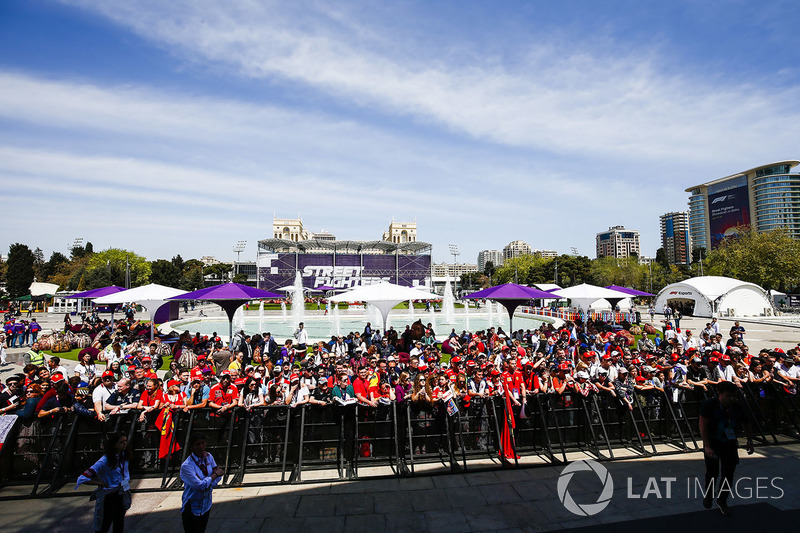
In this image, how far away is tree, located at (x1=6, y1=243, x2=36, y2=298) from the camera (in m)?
64.1

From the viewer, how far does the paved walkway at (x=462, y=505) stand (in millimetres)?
5297

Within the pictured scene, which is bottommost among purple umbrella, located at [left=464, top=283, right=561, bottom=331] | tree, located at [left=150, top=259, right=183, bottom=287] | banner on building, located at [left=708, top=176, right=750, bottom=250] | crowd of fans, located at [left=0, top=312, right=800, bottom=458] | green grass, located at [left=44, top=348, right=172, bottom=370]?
green grass, located at [left=44, top=348, right=172, bottom=370]

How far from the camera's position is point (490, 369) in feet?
28.7

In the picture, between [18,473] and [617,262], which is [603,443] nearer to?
[18,473]

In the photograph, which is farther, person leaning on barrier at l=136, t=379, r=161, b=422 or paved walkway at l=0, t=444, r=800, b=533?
person leaning on barrier at l=136, t=379, r=161, b=422

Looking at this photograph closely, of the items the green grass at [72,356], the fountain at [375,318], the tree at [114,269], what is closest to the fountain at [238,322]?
the green grass at [72,356]

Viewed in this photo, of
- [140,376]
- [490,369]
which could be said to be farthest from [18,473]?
[490,369]

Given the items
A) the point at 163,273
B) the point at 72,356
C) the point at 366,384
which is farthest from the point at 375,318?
the point at 163,273

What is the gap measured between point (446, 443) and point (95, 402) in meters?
5.84

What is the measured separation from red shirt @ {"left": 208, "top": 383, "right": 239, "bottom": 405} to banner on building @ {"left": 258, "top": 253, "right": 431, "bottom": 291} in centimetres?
7675

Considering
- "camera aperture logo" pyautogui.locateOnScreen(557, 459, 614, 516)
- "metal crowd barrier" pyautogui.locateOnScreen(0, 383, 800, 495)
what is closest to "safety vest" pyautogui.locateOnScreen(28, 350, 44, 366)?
"metal crowd barrier" pyautogui.locateOnScreen(0, 383, 800, 495)

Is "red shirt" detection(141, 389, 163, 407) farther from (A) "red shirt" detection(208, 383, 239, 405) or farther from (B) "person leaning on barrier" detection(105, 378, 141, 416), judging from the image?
(A) "red shirt" detection(208, 383, 239, 405)

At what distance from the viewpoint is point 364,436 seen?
7.18 metres

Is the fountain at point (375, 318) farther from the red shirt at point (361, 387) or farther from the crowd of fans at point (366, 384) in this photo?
the red shirt at point (361, 387)
